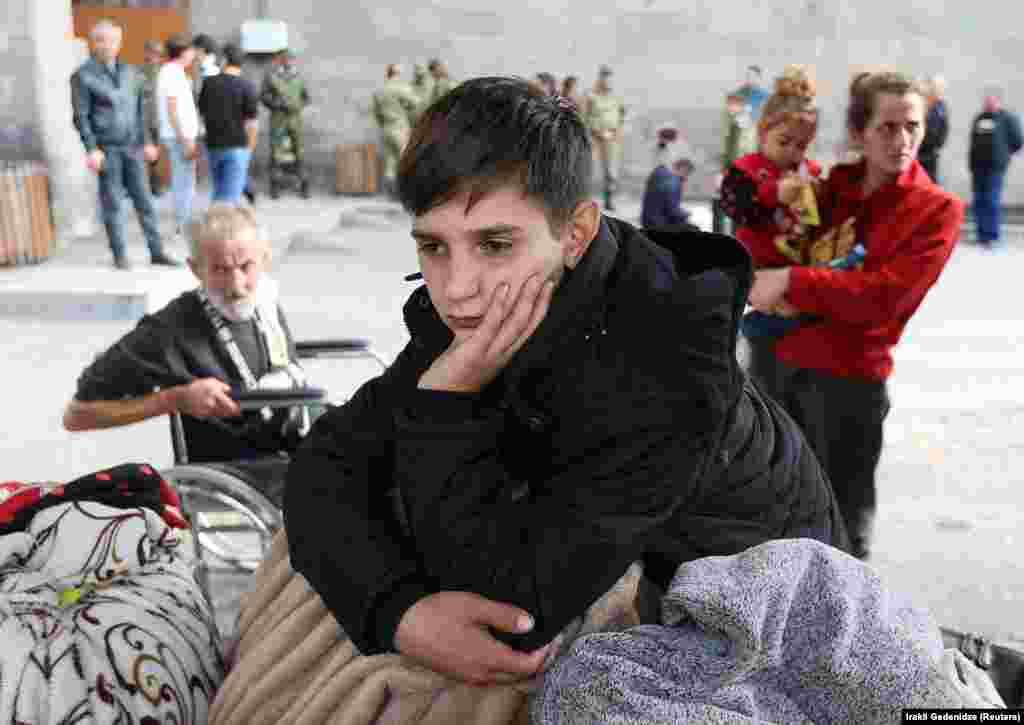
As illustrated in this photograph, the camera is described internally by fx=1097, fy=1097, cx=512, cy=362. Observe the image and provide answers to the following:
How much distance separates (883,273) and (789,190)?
39 centimetres

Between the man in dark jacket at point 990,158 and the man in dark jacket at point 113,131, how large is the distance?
9082 millimetres

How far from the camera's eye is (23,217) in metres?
8.80

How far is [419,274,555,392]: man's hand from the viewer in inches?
47.7

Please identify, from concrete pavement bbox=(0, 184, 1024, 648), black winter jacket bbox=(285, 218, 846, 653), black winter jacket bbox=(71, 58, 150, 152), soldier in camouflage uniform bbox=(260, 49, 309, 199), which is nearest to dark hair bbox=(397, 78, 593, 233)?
black winter jacket bbox=(285, 218, 846, 653)

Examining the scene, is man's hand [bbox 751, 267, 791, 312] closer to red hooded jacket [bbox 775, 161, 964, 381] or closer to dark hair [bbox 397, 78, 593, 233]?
red hooded jacket [bbox 775, 161, 964, 381]

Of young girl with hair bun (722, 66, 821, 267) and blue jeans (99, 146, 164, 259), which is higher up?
young girl with hair bun (722, 66, 821, 267)

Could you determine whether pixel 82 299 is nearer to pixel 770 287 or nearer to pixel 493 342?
pixel 770 287

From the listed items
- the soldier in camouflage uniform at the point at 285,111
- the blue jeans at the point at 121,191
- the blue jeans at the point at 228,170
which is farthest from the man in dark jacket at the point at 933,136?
the soldier in camouflage uniform at the point at 285,111

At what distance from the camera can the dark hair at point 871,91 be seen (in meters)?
2.96

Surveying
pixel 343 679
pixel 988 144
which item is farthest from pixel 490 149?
pixel 988 144

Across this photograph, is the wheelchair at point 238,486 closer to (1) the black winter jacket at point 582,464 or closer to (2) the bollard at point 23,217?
(1) the black winter jacket at point 582,464

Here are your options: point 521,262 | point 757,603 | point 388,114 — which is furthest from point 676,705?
point 388,114

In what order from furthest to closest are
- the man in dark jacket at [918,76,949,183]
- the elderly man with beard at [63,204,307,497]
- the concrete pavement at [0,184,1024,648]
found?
the man in dark jacket at [918,76,949,183], the concrete pavement at [0,184,1024,648], the elderly man with beard at [63,204,307,497]

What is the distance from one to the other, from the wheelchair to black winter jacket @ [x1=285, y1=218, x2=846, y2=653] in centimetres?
116
